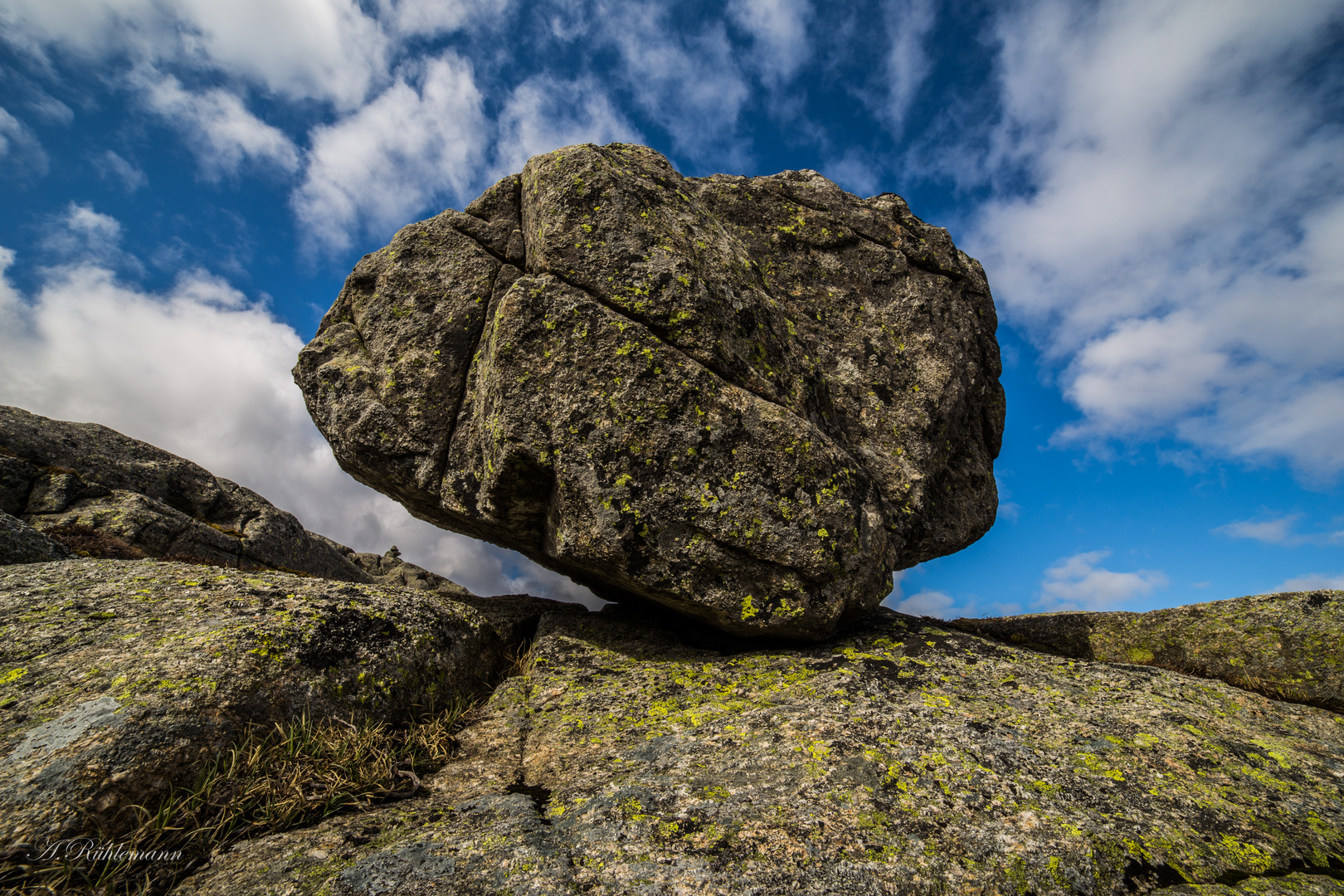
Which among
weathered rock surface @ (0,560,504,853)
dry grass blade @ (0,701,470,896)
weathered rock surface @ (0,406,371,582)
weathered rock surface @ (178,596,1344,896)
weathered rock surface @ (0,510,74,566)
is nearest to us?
dry grass blade @ (0,701,470,896)

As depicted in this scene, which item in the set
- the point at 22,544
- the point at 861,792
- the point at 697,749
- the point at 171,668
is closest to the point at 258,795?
the point at 171,668

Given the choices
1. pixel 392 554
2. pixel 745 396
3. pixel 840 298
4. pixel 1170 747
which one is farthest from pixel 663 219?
pixel 392 554

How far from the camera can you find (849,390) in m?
13.8

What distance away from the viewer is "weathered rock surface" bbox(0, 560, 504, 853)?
6328 mm

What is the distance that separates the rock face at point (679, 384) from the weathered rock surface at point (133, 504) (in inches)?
459

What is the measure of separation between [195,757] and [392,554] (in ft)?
129

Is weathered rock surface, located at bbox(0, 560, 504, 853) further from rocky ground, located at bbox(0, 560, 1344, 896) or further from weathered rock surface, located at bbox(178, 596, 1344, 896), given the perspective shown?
weathered rock surface, located at bbox(178, 596, 1344, 896)

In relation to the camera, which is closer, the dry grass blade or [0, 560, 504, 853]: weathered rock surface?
the dry grass blade

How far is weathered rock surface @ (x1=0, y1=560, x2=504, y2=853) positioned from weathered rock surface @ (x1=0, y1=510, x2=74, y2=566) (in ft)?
16.3

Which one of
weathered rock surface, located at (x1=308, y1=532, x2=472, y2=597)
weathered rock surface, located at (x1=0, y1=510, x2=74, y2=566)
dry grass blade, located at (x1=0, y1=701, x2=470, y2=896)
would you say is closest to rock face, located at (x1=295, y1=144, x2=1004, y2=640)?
dry grass blade, located at (x1=0, y1=701, x2=470, y2=896)

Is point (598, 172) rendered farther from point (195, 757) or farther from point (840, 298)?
point (195, 757)

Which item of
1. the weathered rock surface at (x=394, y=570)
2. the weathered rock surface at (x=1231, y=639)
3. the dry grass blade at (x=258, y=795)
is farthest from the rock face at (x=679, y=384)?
the weathered rock surface at (x=394, y=570)

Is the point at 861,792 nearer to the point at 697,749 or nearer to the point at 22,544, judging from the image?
the point at 697,749

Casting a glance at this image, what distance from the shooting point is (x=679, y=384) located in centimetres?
1009
